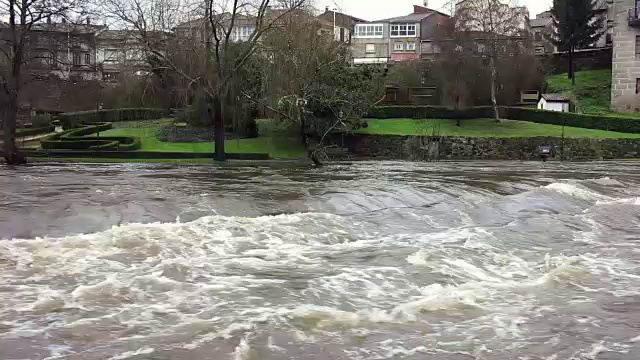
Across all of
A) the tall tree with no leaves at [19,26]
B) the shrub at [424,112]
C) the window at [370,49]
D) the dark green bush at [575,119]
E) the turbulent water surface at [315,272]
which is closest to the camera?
the turbulent water surface at [315,272]

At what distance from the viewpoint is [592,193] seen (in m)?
20.4

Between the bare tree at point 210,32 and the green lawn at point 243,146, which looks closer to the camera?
the bare tree at point 210,32

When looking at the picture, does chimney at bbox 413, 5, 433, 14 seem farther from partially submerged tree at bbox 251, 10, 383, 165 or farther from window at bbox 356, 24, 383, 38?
partially submerged tree at bbox 251, 10, 383, 165

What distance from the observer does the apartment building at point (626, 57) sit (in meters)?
53.7

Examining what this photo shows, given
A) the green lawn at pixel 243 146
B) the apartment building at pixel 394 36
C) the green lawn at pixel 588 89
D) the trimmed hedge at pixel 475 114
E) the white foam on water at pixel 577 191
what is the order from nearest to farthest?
the white foam on water at pixel 577 191, the green lawn at pixel 243 146, the trimmed hedge at pixel 475 114, the green lawn at pixel 588 89, the apartment building at pixel 394 36

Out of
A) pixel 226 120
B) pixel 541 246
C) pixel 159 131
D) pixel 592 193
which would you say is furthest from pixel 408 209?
pixel 159 131

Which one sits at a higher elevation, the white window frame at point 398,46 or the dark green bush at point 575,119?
the white window frame at point 398,46

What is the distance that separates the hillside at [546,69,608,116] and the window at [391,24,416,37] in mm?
31468

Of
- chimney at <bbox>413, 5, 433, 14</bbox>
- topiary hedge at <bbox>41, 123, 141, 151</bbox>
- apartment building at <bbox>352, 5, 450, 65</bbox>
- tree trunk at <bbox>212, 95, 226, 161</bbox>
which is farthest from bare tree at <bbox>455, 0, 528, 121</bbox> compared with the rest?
chimney at <bbox>413, 5, 433, 14</bbox>

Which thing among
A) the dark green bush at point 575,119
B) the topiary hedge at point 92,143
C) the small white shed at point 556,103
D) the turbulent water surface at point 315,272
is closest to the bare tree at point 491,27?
the dark green bush at point 575,119

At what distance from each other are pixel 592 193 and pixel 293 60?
18403mm

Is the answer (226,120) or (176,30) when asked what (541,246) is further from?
(226,120)

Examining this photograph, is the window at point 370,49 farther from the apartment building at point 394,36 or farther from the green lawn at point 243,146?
the green lawn at point 243,146

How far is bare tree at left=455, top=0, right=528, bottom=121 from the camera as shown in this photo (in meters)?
49.7
